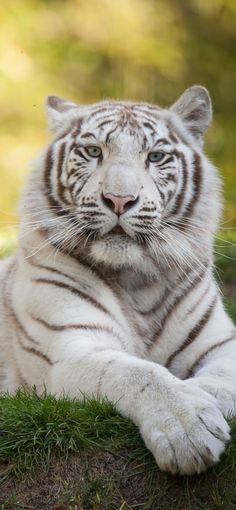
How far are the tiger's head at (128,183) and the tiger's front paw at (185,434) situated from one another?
0.95 meters

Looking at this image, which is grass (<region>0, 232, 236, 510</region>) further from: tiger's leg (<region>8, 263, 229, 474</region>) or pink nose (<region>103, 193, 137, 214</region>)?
pink nose (<region>103, 193, 137, 214</region>)

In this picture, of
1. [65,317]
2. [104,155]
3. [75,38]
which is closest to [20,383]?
[65,317]

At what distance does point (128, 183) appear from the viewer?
147 inches

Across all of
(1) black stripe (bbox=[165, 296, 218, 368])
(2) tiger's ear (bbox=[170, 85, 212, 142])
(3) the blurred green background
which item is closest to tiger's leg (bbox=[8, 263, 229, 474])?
(1) black stripe (bbox=[165, 296, 218, 368])

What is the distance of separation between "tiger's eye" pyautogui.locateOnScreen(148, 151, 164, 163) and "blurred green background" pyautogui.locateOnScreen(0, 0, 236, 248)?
328 inches

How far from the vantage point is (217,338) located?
13.4 feet

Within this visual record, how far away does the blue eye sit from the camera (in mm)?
4035

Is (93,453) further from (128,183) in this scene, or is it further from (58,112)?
(58,112)

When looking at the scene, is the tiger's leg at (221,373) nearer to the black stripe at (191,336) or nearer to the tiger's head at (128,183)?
the black stripe at (191,336)

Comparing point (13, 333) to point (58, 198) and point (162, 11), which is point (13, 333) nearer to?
point (58, 198)

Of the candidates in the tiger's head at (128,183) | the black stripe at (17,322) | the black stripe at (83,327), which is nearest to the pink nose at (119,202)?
the tiger's head at (128,183)

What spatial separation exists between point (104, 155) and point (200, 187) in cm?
52

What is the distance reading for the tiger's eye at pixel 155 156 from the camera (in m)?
4.04

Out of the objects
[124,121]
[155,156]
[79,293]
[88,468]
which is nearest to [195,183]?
[155,156]
